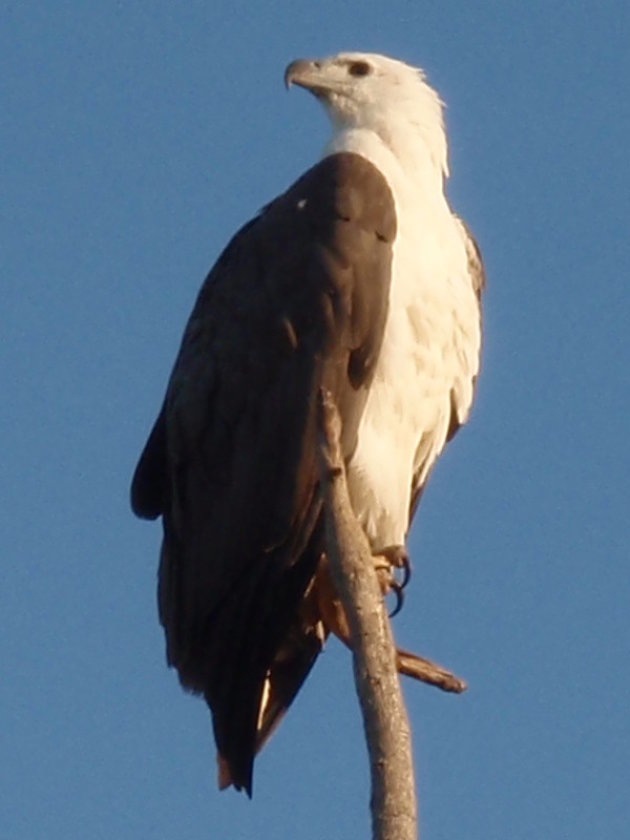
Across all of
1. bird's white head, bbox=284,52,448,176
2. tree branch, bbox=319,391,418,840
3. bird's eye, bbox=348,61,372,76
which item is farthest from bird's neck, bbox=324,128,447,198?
tree branch, bbox=319,391,418,840

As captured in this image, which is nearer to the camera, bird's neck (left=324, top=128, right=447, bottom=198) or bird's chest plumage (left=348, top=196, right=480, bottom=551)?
bird's chest plumage (left=348, top=196, right=480, bottom=551)

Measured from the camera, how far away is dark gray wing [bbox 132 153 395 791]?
7535mm

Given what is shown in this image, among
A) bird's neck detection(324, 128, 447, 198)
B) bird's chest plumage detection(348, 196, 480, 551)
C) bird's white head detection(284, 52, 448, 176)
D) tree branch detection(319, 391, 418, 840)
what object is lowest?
tree branch detection(319, 391, 418, 840)

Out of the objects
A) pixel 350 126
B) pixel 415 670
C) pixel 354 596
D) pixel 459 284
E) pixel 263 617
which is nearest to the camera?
pixel 354 596

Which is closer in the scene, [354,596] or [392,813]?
[392,813]

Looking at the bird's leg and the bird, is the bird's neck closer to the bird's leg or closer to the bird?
the bird

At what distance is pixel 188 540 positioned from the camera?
7.98 meters

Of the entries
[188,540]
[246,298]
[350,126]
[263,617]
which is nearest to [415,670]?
[263,617]

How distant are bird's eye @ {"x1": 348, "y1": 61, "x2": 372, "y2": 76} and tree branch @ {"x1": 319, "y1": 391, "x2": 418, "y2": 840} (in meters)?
3.13

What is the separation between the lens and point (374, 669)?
5.67 metres

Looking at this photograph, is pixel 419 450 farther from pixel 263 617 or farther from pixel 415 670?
pixel 415 670

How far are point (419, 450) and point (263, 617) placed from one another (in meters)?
1.10

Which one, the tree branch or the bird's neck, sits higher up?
the bird's neck

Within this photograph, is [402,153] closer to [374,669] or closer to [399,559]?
[399,559]
